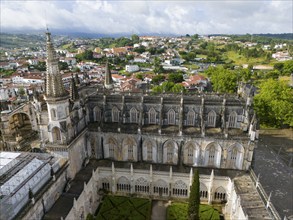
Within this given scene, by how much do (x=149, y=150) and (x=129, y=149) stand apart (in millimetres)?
3626

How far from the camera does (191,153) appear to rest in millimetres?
40125

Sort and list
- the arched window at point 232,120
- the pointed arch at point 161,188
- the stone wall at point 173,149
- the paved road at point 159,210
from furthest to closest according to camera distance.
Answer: the arched window at point 232,120, the pointed arch at point 161,188, the stone wall at point 173,149, the paved road at point 159,210

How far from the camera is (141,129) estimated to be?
40719mm

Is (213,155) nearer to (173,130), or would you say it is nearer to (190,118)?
(190,118)

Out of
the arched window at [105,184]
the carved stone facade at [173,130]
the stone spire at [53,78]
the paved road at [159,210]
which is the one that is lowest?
the paved road at [159,210]

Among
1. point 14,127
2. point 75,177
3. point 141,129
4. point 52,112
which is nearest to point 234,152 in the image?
point 141,129

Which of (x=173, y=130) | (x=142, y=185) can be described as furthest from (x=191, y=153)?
(x=142, y=185)

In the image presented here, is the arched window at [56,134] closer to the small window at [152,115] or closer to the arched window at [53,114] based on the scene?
the arched window at [53,114]

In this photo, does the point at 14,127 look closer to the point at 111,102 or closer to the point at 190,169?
the point at 111,102

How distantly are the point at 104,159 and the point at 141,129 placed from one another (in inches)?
353

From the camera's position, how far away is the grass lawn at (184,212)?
34469 mm

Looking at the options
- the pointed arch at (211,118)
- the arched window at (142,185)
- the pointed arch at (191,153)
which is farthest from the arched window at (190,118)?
the arched window at (142,185)

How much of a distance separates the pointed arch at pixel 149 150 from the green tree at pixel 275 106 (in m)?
35.8

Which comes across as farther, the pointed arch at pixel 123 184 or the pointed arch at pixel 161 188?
the pointed arch at pixel 123 184
